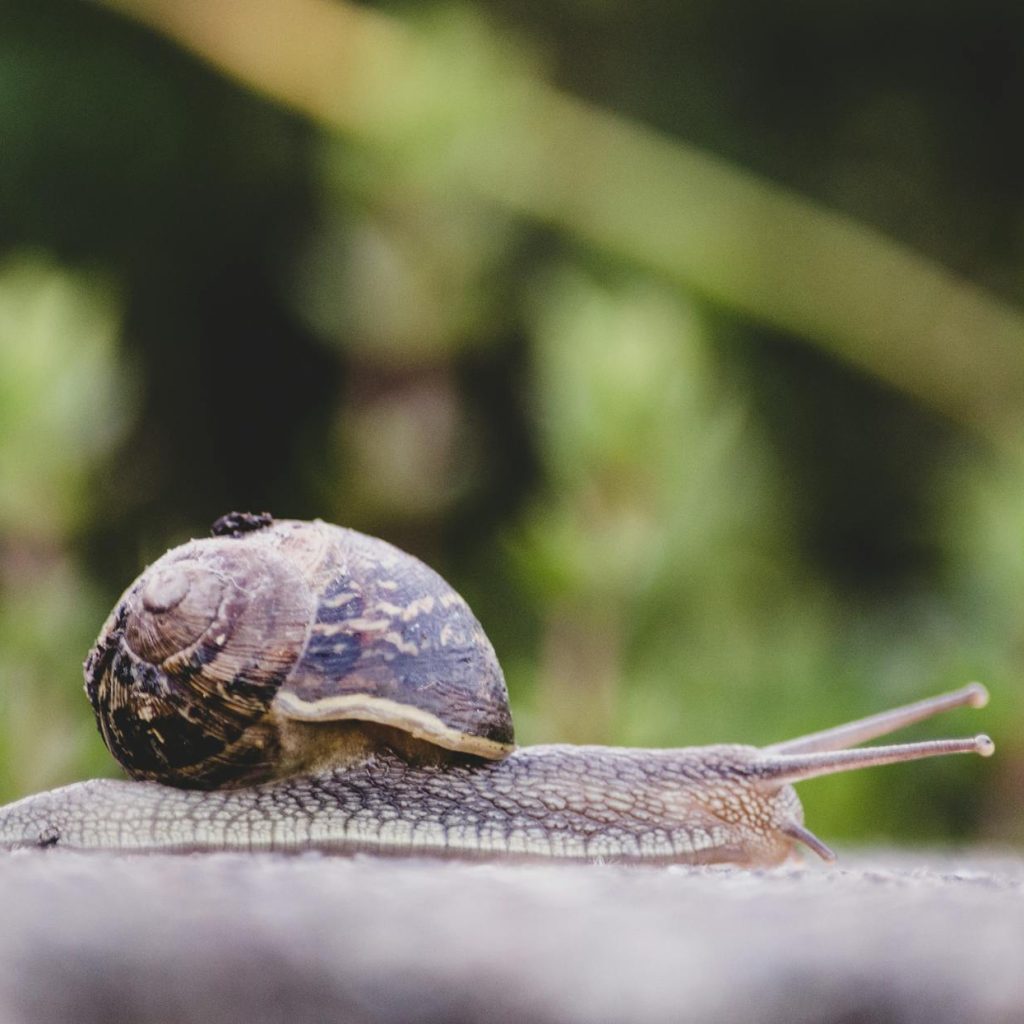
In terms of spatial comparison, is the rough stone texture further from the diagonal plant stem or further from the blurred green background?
the diagonal plant stem

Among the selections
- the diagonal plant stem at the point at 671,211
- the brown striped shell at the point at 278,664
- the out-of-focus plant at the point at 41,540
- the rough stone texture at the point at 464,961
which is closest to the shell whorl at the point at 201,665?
the brown striped shell at the point at 278,664

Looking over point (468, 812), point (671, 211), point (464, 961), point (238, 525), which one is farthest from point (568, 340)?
point (464, 961)

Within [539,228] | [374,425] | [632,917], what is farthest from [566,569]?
[632,917]

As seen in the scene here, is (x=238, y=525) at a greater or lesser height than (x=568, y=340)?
lesser

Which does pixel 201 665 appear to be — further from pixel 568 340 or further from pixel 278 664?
pixel 568 340

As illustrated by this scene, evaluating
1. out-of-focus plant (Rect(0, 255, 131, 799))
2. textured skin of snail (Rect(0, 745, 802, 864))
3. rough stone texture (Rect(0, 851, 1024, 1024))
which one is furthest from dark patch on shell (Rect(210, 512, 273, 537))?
rough stone texture (Rect(0, 851, 1024, 1024))

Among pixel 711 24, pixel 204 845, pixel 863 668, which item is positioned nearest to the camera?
pixel 204 845

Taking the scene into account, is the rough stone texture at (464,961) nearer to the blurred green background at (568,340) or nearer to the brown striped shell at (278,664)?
the brown striped shell at (278,664)

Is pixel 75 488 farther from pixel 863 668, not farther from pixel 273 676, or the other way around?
pixel 863 668
